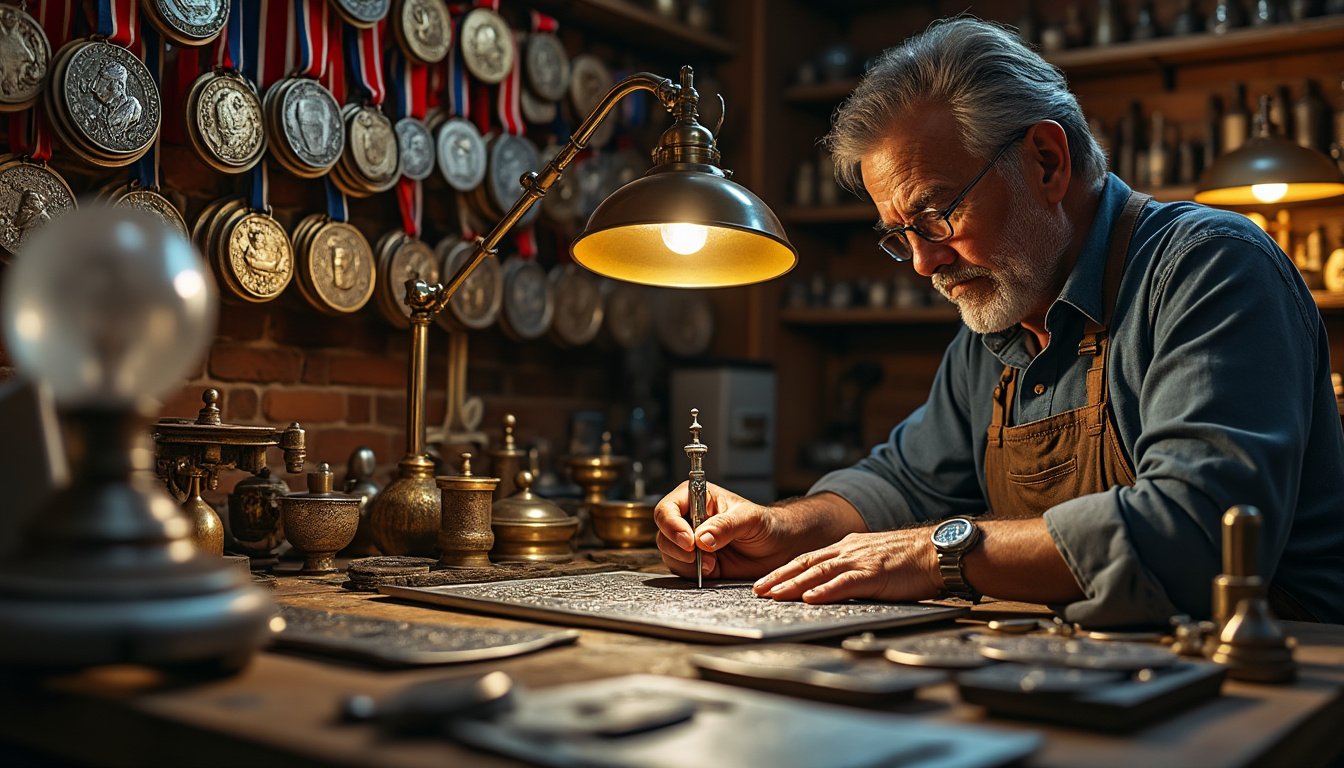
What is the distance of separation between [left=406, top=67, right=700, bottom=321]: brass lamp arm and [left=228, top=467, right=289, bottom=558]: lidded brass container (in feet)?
1.36

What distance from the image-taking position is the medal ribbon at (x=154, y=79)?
8.26ft

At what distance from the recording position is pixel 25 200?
2.31m

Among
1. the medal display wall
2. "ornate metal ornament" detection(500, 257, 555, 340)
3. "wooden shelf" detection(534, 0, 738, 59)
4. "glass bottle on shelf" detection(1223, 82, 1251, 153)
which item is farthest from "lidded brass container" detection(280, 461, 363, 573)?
"glass bottle on shelf" detection(1223, 82, 1251, 153)

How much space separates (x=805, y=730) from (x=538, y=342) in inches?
117

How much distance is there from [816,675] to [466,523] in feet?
3.65

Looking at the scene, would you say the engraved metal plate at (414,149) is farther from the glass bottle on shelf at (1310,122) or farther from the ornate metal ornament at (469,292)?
the glass bottle on shelf at (1310,122)

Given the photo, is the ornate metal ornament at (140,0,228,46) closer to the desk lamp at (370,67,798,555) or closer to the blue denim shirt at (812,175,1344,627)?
the desk lamp at (370,67,798,555)

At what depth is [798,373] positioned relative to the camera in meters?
4.72

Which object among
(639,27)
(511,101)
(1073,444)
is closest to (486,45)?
(511,101)

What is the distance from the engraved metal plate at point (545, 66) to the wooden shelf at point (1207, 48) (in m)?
1.67

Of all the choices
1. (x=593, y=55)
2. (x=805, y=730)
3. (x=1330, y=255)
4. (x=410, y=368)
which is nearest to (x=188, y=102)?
(x=410, y=368)

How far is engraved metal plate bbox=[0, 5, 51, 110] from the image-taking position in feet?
7.42

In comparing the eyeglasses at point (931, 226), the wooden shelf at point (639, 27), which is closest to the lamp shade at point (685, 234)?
the eyeglasses at point (931, 226)

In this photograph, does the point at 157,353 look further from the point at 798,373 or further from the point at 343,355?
the point at 798,373
